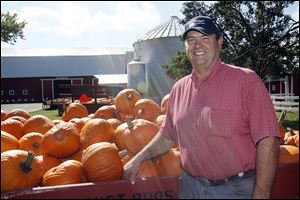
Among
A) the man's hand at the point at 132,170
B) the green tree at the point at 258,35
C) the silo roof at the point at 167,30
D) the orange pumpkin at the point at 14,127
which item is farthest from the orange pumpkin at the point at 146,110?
the silo roof at the point at 167,30

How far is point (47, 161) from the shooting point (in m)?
3.58

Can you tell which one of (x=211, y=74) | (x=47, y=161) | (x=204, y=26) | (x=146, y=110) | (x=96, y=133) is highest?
(x=204, y=26)

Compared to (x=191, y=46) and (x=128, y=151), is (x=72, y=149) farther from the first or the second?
(x=191, y=46)

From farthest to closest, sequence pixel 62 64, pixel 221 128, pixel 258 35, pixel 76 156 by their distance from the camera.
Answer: pixel 62 64
pixel 258 35
pixel 76 156
pixel 221 128

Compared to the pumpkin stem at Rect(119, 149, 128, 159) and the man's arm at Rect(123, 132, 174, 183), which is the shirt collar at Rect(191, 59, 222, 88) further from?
the pumpkin stem at Rect(119, 149, 128, 159)

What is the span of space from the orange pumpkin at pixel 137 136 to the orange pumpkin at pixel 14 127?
1588 mm

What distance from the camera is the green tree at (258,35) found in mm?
20594

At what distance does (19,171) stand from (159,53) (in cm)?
3394

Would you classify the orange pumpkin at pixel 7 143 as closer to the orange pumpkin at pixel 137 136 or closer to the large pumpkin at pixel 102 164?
the large pumpkin at pixel 102 164

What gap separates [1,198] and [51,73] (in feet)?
170

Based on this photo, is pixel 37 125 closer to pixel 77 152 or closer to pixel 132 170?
pixel 77 152

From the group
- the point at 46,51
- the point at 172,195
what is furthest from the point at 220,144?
the point at 46,51

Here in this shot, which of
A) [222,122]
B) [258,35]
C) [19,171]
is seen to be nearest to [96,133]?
[19,171]

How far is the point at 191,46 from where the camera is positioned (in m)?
2.88
